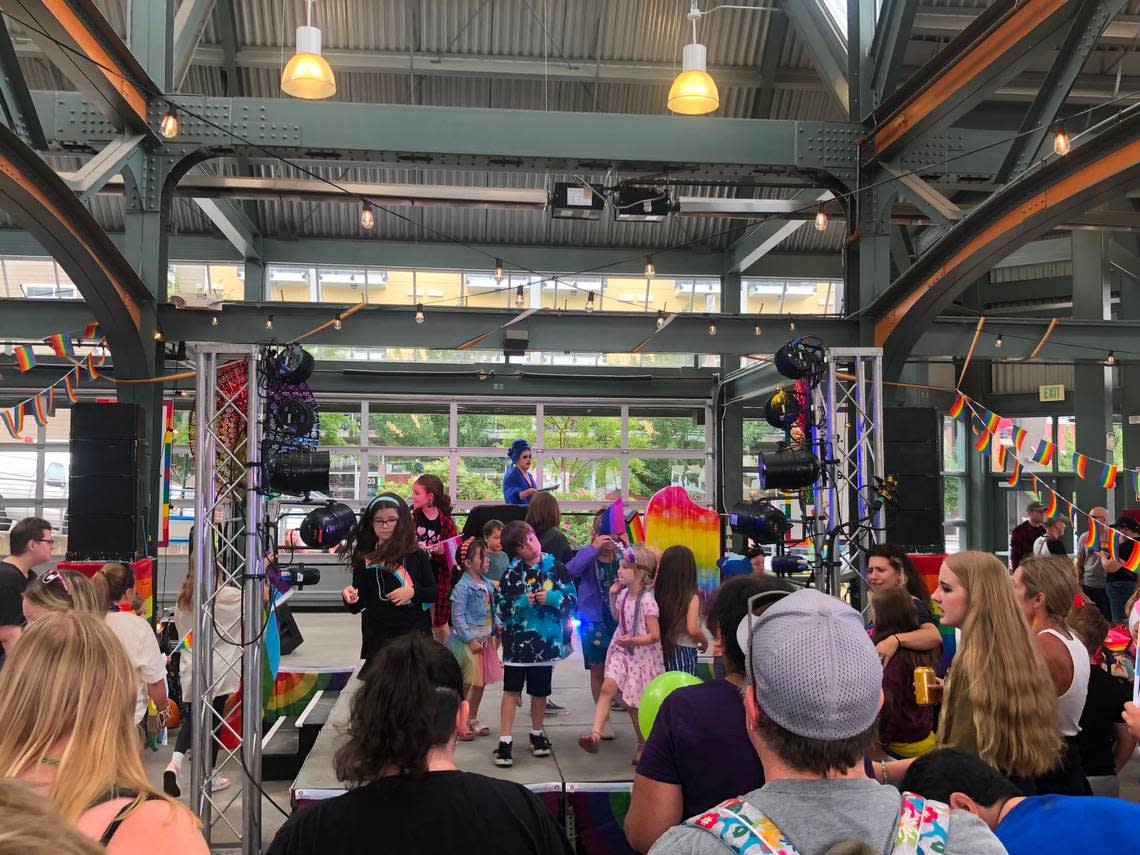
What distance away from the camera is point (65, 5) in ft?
21.7

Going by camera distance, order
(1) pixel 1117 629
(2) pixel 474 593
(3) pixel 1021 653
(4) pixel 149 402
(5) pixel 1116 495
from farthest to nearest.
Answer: (5) pixel 1116 495
(4) pixel 149 402
(1) pixel 1117 629
(2) pixel 474 593
(3) pixel 1021 653

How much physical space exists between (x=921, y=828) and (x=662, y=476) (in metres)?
13.6

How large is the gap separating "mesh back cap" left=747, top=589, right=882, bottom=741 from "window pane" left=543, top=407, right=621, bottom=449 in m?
13.2

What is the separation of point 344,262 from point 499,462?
3.76 meters

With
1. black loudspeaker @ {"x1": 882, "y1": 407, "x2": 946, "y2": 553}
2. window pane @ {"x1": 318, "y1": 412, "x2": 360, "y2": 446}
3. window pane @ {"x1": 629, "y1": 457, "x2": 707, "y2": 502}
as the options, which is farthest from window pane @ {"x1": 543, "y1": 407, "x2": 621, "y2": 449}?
black loudspeaker @ {"x1": 882, "y1": 407, "x2": 946, "y2": 553}

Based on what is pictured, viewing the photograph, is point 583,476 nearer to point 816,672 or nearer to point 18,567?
point 18,567

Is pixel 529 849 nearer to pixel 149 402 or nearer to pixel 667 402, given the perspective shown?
pixel 149 402

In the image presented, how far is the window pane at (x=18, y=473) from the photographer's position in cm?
1393

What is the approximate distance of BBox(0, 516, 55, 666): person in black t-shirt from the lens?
4301 millimetres

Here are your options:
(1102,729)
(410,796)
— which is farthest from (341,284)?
(410,796)

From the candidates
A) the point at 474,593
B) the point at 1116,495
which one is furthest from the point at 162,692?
the point at 1116,495

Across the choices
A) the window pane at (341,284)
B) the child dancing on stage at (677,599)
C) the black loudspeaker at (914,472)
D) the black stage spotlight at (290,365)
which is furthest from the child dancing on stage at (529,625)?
the window pane at (341,284)

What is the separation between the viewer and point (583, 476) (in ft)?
47.8

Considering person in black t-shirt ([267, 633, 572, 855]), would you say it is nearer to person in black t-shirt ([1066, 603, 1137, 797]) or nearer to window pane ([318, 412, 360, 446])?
person in black t-shirt ([1066, 603, 1137, 797])
